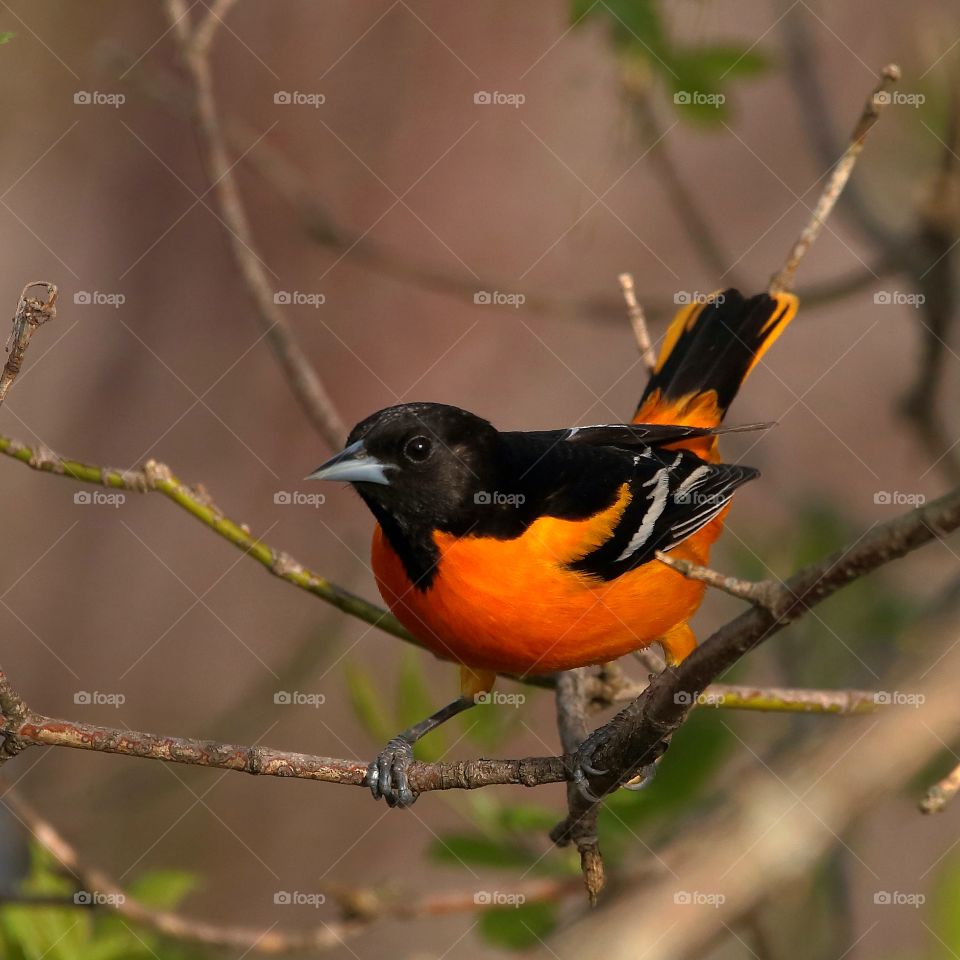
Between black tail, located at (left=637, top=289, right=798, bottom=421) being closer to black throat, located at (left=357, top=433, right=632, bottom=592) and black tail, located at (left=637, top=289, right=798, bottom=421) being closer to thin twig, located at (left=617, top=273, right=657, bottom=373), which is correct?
thin twig, located at (left=617, top=273, right=657, bottom=373)

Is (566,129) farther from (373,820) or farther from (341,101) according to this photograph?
(373,820)

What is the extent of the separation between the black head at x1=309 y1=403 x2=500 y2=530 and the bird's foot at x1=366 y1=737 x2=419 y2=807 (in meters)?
0.74

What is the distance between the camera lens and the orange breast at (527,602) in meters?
3.72

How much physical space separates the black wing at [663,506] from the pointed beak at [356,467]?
0.70 meters

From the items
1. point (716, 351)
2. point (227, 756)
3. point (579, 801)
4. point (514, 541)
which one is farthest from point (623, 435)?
point (227, 756)

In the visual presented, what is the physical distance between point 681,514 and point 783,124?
4.70m

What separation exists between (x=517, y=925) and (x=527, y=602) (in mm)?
1142

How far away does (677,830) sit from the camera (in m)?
3.91

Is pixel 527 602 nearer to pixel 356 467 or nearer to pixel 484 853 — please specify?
pixel 356 467

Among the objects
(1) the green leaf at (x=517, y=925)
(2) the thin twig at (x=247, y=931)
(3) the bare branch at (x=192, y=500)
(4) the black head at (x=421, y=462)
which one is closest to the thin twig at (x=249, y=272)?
(4) the black head at (x=421, y=462)

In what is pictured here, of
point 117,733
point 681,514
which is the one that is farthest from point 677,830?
point 117,733

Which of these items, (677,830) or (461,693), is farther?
(461,693)

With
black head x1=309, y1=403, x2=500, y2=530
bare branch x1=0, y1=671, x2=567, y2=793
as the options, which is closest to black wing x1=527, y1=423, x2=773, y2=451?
black head x1=309, y1=403, x2=500, y2=530

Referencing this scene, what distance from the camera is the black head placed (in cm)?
369
